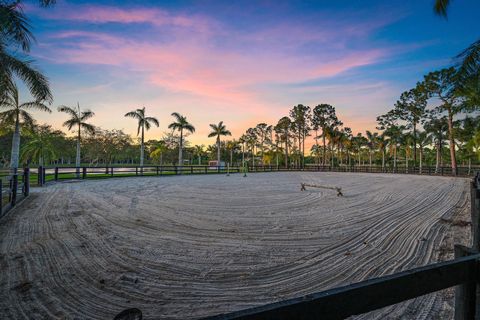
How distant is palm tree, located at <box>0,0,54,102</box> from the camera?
6895mm

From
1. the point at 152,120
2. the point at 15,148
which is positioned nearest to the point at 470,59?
the point at 15,148

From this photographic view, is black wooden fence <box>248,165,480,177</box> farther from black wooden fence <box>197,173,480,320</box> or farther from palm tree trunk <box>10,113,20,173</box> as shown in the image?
black wooden fence <box>197,173,480,320</box>

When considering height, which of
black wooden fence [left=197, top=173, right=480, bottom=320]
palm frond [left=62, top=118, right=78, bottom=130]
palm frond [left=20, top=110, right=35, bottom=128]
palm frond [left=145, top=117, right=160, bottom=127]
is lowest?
black wooden fence [left=197, top=173, right=480, bottom=320]

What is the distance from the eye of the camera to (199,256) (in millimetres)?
3764

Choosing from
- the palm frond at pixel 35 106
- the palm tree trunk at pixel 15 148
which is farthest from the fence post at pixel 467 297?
the palm frond at pixel 35 106

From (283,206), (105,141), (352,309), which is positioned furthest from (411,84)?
(105,141)

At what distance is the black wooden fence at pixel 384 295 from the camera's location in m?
0.91

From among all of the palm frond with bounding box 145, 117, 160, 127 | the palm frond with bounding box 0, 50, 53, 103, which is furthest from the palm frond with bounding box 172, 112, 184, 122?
the palm frond with bounding box 0, 50, 53, 103

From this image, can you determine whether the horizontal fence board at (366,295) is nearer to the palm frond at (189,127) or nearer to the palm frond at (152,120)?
the palm frond at (152,120)

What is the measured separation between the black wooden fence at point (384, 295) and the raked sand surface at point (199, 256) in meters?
1.30

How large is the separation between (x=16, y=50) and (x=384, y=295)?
1337cm

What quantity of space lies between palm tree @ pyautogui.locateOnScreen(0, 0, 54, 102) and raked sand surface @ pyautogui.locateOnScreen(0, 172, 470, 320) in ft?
19.0

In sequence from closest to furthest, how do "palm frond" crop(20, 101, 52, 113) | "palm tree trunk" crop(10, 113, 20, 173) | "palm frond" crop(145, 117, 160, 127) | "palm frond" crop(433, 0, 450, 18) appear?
"palm frond" crop(433, 0, 450, 18), "palm tree trunk" crop(10, 113, 20, 173), "palm frond" crop(20, 101, 52, 113), "palm frond" crop(145, 117, 160, 127)

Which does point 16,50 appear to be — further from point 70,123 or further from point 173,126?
point 173,126
